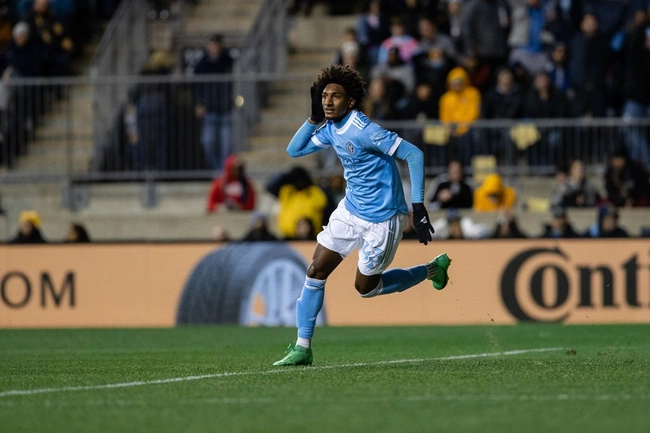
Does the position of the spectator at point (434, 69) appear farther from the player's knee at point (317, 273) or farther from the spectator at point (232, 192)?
the player's knee at point (317, 273)

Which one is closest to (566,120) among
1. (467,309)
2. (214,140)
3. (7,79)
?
(467,309)

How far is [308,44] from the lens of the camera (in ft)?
82.0

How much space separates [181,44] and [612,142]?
340 inches

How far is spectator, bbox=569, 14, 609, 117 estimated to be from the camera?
2128cm

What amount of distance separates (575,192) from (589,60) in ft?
7.97

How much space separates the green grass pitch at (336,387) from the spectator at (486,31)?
8072 mm

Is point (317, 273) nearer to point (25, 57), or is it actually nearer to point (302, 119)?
point (302, 119)

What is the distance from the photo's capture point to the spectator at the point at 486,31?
2194 cm

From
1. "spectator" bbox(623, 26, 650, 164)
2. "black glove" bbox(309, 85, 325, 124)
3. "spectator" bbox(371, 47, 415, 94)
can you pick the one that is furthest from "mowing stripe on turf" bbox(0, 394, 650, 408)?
"spectator" bbox(371, 47, 415, 94)

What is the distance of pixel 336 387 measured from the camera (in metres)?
9.07

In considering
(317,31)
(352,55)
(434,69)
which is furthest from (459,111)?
(317,31)

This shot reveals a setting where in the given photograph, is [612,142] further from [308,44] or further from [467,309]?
[308,44]

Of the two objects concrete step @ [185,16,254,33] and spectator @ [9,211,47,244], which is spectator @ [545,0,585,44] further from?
spectator @ [9,211,47,244]

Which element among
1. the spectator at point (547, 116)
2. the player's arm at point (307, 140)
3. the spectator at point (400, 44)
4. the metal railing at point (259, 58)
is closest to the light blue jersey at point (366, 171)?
the player's arm at point (307, 140)
